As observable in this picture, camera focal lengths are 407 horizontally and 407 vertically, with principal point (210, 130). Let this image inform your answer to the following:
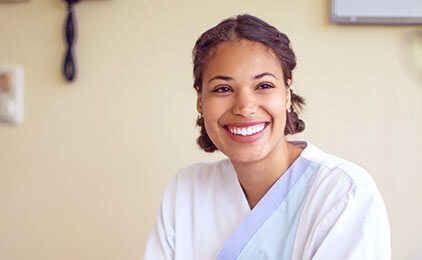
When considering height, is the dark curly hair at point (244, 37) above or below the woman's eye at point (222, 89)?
above

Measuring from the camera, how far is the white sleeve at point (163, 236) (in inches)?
38.4

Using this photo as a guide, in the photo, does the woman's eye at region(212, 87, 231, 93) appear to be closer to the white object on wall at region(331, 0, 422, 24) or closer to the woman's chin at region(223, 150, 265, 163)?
the woman's chin at region(223, 150, 265, 163)

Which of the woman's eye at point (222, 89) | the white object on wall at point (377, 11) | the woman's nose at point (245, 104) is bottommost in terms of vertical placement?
the woman's nose at point (245, 104)

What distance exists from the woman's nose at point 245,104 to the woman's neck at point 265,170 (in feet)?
0.44

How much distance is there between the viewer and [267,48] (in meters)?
0.85

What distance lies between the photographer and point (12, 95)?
135 cm

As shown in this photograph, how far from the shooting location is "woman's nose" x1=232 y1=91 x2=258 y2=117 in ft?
2.67

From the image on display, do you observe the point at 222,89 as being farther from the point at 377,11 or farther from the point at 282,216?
the point at 377,11

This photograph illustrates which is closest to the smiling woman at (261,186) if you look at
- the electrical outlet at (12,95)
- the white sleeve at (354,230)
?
the white sleeve at (354,230)

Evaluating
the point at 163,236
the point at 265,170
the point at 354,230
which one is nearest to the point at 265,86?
the point at 265,170

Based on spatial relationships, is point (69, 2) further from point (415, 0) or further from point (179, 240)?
point (415, 0)

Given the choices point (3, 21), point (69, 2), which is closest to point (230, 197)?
point (69, 2)

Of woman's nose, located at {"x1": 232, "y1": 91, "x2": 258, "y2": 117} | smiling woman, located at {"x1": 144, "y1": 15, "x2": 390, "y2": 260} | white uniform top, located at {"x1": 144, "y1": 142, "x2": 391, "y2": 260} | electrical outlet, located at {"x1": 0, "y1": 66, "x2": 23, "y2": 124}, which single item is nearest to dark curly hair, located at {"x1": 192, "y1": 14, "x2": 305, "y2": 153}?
smiling woman, located at {"x1": 144, "y1": 15, "x2": 390, "y2": 260}

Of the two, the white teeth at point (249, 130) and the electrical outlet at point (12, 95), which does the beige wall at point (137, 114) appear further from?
the white teeth at point (249, 130)
